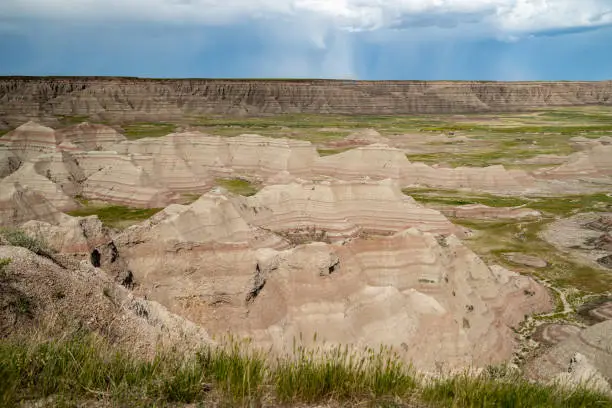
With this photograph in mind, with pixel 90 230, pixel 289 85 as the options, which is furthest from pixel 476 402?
pixel 289 85

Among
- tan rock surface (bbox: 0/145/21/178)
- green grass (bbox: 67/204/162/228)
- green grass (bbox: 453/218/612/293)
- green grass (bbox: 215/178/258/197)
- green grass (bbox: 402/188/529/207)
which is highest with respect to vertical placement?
tan rock surface (bbox: 0/145/21/178)

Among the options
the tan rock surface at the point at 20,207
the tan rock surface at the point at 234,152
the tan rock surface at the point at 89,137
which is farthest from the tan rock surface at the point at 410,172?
the tan rock surface at the point at 20,207

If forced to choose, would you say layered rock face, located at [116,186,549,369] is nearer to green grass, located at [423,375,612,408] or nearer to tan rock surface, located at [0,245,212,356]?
tan rock surface, located at [0,245,212,356]

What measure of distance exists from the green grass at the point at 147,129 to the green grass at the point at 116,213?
46.3 m

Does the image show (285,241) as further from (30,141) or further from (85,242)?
(30,141)

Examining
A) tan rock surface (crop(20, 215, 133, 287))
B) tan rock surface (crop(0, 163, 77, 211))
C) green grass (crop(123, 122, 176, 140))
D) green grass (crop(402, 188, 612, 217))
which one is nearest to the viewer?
tan rock surface (crop(20, 215, 133, 287))

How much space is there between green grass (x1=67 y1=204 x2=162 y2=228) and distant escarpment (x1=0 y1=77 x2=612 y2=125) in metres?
65.0

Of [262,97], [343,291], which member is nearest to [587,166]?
[343,291]

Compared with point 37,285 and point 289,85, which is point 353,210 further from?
point 289,85

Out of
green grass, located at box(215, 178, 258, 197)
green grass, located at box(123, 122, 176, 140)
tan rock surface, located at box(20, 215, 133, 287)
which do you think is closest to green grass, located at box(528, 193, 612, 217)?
green grass, located at box(215, 178, 258, 197)

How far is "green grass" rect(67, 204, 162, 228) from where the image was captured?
121 feet

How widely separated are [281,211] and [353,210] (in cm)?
454

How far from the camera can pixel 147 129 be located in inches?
3900

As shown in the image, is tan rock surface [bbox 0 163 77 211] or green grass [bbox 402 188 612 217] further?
green grass [bbox 402 188 612 217]
